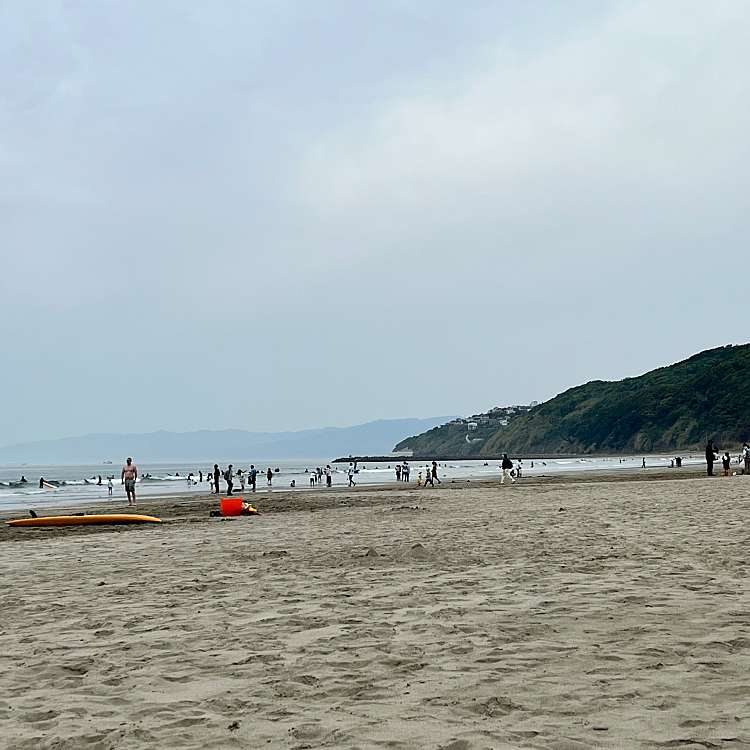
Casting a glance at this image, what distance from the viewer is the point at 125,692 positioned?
19.1ft

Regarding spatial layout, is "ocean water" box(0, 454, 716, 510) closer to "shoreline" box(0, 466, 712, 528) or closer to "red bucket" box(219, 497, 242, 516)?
"shoreline" box(0, 466, 712, 528)

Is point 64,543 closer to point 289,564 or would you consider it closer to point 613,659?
point 289,564

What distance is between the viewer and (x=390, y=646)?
6.79 metres

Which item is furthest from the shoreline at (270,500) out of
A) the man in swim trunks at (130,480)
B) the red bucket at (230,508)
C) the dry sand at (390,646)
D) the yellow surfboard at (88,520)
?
the dry sand at (390,646)

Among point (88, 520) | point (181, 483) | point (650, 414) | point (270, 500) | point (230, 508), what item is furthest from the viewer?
point (650, 414)

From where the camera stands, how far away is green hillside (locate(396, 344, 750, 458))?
4919 inches

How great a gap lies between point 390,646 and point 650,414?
142266 mm

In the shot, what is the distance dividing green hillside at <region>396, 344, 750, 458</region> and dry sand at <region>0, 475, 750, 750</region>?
114338 millimetres

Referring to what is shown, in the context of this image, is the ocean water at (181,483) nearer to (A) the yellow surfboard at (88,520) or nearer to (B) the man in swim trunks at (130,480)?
(B) the man in swim trunks at (130,480)

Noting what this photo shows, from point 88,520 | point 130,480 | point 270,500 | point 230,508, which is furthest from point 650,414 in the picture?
point 88,520

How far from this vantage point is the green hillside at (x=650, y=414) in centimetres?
12494

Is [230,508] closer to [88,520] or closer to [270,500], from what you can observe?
[88,520]

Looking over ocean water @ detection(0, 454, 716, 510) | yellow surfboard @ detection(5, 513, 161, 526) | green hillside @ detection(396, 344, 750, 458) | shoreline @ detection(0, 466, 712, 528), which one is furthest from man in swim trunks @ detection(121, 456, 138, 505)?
green hillside @ detection(396, 344, 750, 458)

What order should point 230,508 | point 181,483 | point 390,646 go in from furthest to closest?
point 181,483, point 230,508, point 390,646
